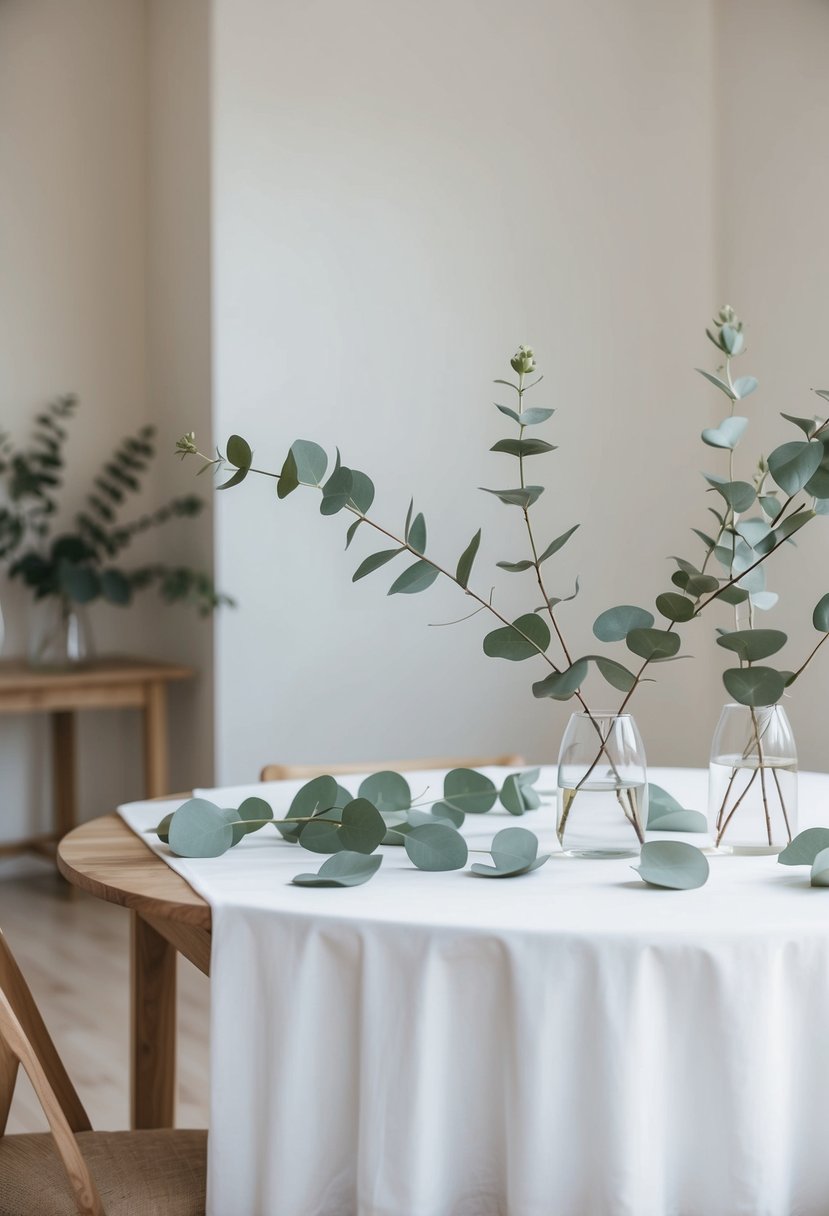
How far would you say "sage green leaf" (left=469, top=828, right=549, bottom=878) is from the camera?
4.85ft

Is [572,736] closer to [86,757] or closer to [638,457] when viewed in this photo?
[638,457]

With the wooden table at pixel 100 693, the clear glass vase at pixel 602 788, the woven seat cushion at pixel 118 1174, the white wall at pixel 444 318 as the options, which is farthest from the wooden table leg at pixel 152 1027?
the white wall at pixel 444 318

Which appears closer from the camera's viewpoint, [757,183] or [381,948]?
[381,948]

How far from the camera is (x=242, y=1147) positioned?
1.33 meters

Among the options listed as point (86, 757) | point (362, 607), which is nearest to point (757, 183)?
point (362, 607)

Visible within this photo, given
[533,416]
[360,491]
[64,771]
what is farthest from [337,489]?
[64,771]

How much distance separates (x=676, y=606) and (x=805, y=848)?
12.4 inches

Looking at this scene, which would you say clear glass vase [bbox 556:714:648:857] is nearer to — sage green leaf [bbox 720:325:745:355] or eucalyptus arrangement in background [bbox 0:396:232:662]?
sage green leaf [bbox 720:325:745:355]

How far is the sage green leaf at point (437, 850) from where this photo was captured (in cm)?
151

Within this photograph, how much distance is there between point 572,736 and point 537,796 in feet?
1.37

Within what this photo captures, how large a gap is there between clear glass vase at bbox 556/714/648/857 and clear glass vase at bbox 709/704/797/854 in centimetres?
11

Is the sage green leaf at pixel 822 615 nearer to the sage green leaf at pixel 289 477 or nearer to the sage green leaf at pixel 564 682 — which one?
the sage green leaf at pixel 564 682

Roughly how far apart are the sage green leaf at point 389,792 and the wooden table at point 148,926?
1.04ft

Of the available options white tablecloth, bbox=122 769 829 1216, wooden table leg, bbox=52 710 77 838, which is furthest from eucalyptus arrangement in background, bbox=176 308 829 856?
wooden table leg, bbox=52 710 77 838
